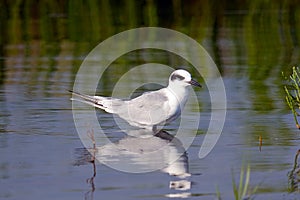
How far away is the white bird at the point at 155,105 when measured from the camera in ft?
28.5

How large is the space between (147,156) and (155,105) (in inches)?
46.4

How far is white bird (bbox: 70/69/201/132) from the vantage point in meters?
8.68

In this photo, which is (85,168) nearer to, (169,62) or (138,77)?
(138,77)

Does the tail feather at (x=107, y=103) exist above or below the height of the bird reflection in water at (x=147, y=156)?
above

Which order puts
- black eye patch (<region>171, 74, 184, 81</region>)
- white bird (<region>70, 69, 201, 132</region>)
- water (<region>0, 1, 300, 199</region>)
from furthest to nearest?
black eye patch (<region>171, 74, 184, 81</region>), white bird (<region>70, 69, 201, 132</region>), water (<region>0, 1, 300, 199</region>)

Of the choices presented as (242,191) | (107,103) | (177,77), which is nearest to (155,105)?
(177,77)

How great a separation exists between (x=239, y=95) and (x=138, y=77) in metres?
1.85

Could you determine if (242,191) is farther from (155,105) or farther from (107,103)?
(107,103)

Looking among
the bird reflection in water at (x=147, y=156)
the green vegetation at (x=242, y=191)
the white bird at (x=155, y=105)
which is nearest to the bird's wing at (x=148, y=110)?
the white bird at (x=155, y=105)

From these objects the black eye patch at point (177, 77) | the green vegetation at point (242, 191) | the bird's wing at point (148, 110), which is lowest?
the green vegetation at point (242, 191)

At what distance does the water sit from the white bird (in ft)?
0.70

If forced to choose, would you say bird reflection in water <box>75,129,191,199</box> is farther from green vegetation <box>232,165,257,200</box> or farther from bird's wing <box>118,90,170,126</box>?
green vegetation <box>232,165,257,200</box>

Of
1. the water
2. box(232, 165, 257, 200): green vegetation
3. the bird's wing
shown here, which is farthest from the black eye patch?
box(232, 165, 257, 200): green vegetation

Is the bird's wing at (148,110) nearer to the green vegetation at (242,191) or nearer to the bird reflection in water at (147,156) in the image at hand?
the bird reflection in water at (147,156)
